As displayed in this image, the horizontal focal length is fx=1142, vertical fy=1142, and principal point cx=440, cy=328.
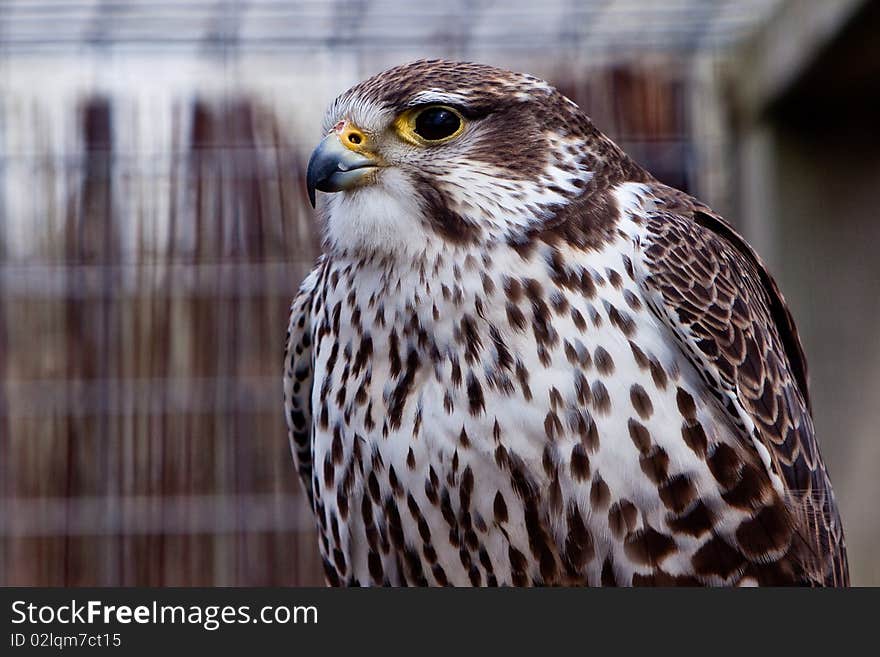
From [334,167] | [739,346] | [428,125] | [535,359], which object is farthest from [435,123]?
[739,346]

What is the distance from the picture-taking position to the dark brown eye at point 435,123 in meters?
1.98

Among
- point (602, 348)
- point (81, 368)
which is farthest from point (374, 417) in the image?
point (81, 368)

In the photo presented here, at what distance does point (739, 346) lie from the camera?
204cm

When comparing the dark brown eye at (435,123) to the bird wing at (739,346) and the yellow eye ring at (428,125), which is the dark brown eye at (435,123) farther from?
the bird wing at (739,346)

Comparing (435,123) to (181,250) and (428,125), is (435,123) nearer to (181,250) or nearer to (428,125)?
(428,125)

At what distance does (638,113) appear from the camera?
414 cm

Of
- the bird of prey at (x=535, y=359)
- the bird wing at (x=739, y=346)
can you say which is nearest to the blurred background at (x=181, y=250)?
the bird wing at (x=739, y=346)

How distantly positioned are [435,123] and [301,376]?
2.41ft

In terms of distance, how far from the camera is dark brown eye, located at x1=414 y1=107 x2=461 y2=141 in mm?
1982

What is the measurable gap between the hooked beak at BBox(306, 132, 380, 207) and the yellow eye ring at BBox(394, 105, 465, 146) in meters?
0.09

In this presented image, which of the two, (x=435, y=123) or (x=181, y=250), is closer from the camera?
(x=435, y=123)

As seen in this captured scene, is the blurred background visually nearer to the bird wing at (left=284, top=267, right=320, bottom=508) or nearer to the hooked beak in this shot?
the bird wing at (left=284, top=267, right=320, bottom=508)

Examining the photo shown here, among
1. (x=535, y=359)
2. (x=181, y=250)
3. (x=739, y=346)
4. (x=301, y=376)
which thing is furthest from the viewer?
(x=181, y=250)

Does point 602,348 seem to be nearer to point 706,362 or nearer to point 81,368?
point 706,362
